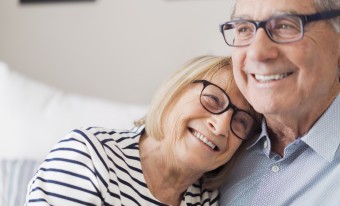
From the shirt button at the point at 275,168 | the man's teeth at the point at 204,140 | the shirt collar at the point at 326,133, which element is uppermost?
the shirt collar at the point at 326,133

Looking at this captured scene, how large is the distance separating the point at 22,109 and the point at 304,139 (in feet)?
2.80

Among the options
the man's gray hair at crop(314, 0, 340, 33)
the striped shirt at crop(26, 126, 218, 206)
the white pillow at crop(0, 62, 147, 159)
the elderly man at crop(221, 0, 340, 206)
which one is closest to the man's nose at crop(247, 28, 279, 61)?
the elderly man at crop(221, 0, 340, 206)

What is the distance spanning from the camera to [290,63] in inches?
43.9

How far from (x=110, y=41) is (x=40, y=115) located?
44 centimetres

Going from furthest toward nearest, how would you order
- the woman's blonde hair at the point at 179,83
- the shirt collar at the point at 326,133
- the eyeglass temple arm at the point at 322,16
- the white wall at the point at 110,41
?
1. the white wall at the point at 110,41
2. the woman's blonde hair at the point at 179,83
3. the shirt collar at the point at 326,133
4. the eyeglass temple arm at the point at 322,16

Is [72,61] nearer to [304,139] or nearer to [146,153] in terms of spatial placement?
[146,153]

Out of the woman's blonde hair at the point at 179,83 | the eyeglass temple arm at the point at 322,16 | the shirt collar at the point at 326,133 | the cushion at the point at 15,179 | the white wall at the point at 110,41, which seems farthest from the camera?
the white wall at the point at 110,41

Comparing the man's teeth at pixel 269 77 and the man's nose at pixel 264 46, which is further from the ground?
the man's nose at pixel 264 46

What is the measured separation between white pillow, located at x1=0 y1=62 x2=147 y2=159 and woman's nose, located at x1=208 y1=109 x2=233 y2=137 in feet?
1.31

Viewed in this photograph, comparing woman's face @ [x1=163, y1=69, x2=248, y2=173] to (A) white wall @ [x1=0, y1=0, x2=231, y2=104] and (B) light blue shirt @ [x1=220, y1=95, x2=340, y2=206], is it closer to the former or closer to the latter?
(B) light blue shirt @ [x1=220, y1=95, x2=340, y2=206]

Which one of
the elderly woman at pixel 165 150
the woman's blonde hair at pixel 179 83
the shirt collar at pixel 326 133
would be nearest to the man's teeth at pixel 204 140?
the elderly woman at pixel 165 150

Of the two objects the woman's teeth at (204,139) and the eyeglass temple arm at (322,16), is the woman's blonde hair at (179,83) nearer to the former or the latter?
the woman's teeth at (204,139)

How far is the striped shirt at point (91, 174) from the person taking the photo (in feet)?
3.83

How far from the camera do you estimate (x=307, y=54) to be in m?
1.11
